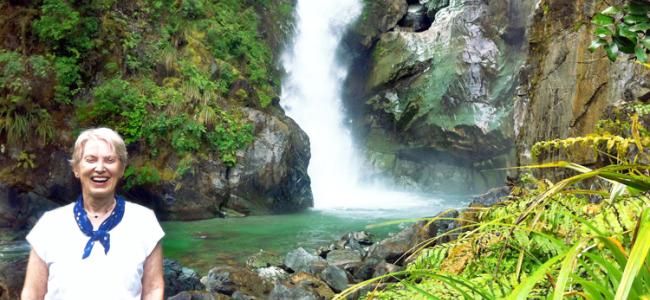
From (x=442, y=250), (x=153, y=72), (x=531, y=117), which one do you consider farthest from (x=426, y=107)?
(x=442, y=250)

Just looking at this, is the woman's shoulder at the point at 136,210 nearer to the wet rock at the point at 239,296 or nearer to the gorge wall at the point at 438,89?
the wet rock at the point at 239,296

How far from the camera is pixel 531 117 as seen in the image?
774cm

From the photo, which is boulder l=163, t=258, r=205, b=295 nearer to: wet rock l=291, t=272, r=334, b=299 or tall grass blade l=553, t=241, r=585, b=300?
wet rock l=291, t=272, r=334, b=299

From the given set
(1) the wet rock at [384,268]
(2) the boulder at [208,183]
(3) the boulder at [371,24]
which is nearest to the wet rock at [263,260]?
(1) the wet rock at [384,268]

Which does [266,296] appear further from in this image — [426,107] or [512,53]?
[512,53]

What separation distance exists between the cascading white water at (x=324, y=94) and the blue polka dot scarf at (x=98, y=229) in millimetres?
15597

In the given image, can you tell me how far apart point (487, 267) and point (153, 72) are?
39.4ft

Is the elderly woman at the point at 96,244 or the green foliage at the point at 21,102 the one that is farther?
the green foliage at the point at 21,102

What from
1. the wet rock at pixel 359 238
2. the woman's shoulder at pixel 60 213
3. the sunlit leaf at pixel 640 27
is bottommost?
the wet rock at pixel 359 238

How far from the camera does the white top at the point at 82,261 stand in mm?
1789

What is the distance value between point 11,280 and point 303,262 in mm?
3897

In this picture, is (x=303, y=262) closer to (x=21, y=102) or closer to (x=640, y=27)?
(x=640, y=27)

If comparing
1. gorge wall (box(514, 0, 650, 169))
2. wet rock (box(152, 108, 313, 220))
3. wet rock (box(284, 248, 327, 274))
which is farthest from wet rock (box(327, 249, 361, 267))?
wet rock (box(152, 108, 313, 220))

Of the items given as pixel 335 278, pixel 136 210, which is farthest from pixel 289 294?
pixel 136 210
